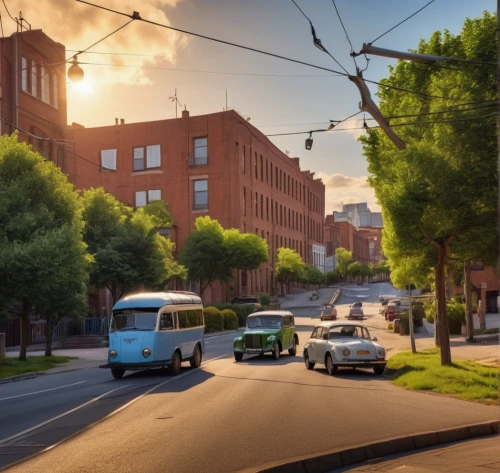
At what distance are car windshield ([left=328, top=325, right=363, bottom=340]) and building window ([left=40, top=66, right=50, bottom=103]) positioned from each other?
2948cm

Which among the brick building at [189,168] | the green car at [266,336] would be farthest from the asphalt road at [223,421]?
the brick building at [189,168]

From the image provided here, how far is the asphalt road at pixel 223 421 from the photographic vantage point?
890 cm

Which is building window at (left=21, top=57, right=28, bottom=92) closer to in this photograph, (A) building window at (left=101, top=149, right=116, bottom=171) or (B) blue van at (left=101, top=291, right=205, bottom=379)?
(B) blue van at (left=101, top=291, right=205, bottom=379)

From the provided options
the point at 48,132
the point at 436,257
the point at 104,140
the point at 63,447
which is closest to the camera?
the point at 63,447

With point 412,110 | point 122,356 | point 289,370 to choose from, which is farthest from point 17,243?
point 412,110

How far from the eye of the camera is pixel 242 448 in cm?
938

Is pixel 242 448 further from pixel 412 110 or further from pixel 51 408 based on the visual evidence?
pixel 412 110

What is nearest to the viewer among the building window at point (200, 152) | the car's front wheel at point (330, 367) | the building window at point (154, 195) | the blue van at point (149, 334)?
the car's front wheel at point (330, 367)

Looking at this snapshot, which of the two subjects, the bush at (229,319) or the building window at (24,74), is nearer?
the building window at (24,74)

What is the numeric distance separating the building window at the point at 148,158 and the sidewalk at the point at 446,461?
70.6 metres

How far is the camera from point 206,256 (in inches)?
2446

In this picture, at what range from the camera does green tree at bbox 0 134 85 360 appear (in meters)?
25.2

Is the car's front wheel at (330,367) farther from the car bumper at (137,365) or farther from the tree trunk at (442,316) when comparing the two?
the car bumper at (137,365)

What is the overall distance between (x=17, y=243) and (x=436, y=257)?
15.1m
